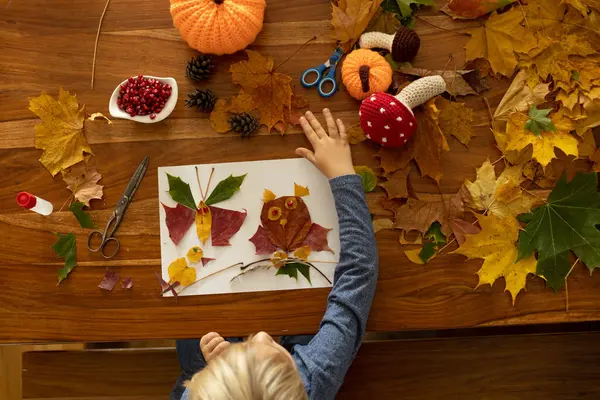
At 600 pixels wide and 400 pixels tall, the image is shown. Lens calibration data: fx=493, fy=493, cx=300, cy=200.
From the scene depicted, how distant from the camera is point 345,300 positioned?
0.88 metres

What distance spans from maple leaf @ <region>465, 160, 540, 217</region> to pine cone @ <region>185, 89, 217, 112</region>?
0.52 metres

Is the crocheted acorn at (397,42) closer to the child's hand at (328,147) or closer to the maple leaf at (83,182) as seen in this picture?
the child's hand at (328,147)

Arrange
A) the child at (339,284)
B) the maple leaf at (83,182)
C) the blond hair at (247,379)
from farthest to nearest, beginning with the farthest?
the maple leaf at (83,182) → the child at (339,284) → the blond hair at (247,379)

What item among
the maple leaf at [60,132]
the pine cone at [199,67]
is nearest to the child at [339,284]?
the pine cone at [199,67]

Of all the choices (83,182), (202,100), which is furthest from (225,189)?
(83,182)

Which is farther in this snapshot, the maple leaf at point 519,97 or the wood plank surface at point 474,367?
the wood plank surface at point 474,367

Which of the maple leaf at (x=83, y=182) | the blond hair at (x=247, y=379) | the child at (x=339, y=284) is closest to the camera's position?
the blond hair at (x=247, y=379)

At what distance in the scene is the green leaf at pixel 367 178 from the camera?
3.11 feet

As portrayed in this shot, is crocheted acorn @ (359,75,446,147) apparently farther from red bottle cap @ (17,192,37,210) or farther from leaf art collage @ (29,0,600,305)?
red bottle cap @ (17,192,37,210)

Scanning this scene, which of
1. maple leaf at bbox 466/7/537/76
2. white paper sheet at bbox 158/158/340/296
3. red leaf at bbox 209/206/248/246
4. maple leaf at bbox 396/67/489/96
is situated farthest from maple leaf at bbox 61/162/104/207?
maple leaf at bbox 466/7/537/76

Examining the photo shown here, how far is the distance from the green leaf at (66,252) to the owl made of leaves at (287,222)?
38cm

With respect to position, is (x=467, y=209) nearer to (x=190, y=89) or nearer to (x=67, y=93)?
(x=190, y=89)

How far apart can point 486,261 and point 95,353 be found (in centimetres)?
96

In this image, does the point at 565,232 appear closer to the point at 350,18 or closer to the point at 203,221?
the point at 350,18
